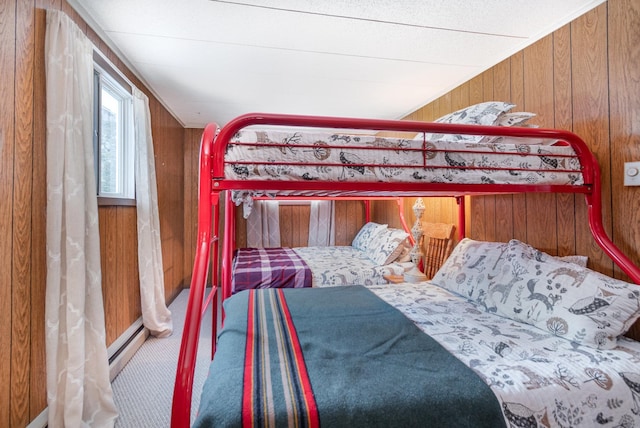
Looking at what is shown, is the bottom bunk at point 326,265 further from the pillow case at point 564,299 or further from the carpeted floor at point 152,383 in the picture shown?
the pillow case at point 564,299

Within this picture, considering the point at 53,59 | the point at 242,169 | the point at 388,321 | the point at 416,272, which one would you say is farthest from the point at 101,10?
the point at 416,272

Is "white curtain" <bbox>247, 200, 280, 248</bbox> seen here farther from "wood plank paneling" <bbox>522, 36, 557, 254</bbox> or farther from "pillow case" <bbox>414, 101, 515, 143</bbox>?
"wood plank paneling" <bbox>522, 36, 557, 254</bbox>

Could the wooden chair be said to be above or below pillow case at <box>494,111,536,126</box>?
below

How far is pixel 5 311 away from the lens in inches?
47.2

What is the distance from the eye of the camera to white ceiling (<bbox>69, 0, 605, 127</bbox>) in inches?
62.9

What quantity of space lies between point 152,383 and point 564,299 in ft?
7.36

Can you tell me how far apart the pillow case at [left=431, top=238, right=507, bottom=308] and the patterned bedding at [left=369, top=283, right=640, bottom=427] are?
1.08ft

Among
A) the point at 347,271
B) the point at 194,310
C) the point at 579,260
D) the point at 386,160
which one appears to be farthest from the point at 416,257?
the point at 194,310

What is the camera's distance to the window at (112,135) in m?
1.93

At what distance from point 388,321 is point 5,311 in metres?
1.57

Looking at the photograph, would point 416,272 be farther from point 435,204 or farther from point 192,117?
point 192,117

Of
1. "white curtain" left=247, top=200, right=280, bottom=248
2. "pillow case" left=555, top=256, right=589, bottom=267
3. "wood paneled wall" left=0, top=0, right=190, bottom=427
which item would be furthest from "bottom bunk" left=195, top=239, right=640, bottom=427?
"white curtain" left=247, top=200, right=280, bottom=248

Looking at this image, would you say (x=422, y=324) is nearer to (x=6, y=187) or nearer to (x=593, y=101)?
(x=593, y=101)

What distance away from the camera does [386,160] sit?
4.29 ft
